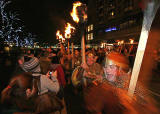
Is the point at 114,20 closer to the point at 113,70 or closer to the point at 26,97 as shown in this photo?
the point at 113,70

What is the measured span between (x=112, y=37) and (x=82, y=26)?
36.8m

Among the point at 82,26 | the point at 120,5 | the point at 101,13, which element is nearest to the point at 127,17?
the point at 120,5

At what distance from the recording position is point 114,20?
37.7m

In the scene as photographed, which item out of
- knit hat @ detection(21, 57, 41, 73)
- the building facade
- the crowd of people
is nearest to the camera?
the crowd of people

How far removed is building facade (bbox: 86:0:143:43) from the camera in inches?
1156

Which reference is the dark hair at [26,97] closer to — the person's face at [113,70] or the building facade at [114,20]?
the person's face at [113,70]

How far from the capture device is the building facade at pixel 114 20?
96.3 feet

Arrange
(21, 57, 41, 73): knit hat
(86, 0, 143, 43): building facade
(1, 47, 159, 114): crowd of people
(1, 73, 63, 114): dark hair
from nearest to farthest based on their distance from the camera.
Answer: (1, 47, 159, 114): crowd of people, (1, 73, 63, 114): dark hair, (21, 57, 41, 73): knit hat, (86, 0, 143, 43): building facade

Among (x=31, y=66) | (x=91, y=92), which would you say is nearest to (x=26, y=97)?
(x=31, y=66)

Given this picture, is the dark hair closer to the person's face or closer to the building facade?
the person's face

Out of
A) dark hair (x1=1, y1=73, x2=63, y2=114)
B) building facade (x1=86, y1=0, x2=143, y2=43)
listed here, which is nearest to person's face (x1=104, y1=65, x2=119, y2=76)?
dark hair (x1=1, y1=73, x2=63, y2=114)

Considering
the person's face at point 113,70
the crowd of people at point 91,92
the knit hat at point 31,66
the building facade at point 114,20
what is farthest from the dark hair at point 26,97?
the building facade at point 114,20

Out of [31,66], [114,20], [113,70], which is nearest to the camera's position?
[113,70]

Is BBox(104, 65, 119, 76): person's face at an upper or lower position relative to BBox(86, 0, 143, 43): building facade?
lower
